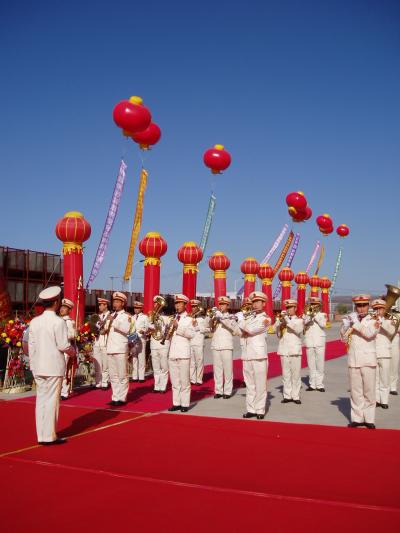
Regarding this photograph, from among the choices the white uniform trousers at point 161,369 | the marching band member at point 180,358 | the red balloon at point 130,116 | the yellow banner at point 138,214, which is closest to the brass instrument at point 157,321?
the marching band member at point 180,358

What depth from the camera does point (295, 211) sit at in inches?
898

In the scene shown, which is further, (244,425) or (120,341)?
(120,341)

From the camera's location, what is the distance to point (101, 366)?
9.75 m

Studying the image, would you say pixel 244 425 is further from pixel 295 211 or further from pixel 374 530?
pixel 295 211

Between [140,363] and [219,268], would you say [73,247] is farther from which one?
[219,268]

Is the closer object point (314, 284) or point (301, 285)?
point (301, 285)

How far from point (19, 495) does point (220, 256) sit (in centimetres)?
1712

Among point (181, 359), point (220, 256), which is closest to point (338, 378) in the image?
point (181, 359)

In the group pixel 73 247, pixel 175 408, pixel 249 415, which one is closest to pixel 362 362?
pixel 249 415

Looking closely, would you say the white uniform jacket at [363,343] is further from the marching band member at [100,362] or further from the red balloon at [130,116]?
the red balloon at [130,116]

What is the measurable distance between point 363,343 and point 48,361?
376cm

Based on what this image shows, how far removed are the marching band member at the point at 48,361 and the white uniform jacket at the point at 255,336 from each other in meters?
2.56

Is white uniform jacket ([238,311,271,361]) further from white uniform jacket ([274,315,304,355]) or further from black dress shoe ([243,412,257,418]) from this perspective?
white uniform jacket ([274,315,304,355])

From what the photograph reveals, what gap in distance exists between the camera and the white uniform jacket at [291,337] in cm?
848
